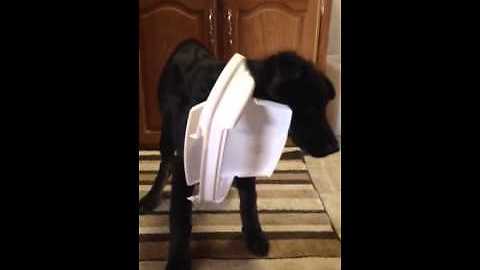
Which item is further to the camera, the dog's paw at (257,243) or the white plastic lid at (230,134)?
the dog's paw at (257,243)

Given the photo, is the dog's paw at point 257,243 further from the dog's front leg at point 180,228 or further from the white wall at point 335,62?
the white wall at point 335,62

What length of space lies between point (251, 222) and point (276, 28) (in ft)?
1.01

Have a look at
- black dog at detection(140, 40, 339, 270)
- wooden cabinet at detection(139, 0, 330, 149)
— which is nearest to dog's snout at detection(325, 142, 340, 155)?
black dog at detection(140, 40, 339, 270)

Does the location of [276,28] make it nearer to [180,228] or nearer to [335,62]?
[335,62]

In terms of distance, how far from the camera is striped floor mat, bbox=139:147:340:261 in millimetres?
643

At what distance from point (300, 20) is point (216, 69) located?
0.17 m

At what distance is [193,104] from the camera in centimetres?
60

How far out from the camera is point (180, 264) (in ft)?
2.13

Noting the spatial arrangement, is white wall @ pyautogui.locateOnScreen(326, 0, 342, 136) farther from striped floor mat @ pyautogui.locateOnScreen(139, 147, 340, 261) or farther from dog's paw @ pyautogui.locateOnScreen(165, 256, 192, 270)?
dog's paw @ pyautogui.locateOnScreen(165, 256, 192, 270)

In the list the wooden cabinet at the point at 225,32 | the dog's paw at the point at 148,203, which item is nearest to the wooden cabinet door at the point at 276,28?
the wooden cabinet at the point at 225,32

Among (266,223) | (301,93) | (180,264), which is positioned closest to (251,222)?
(266,223)

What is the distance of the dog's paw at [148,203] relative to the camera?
24.6 inches
